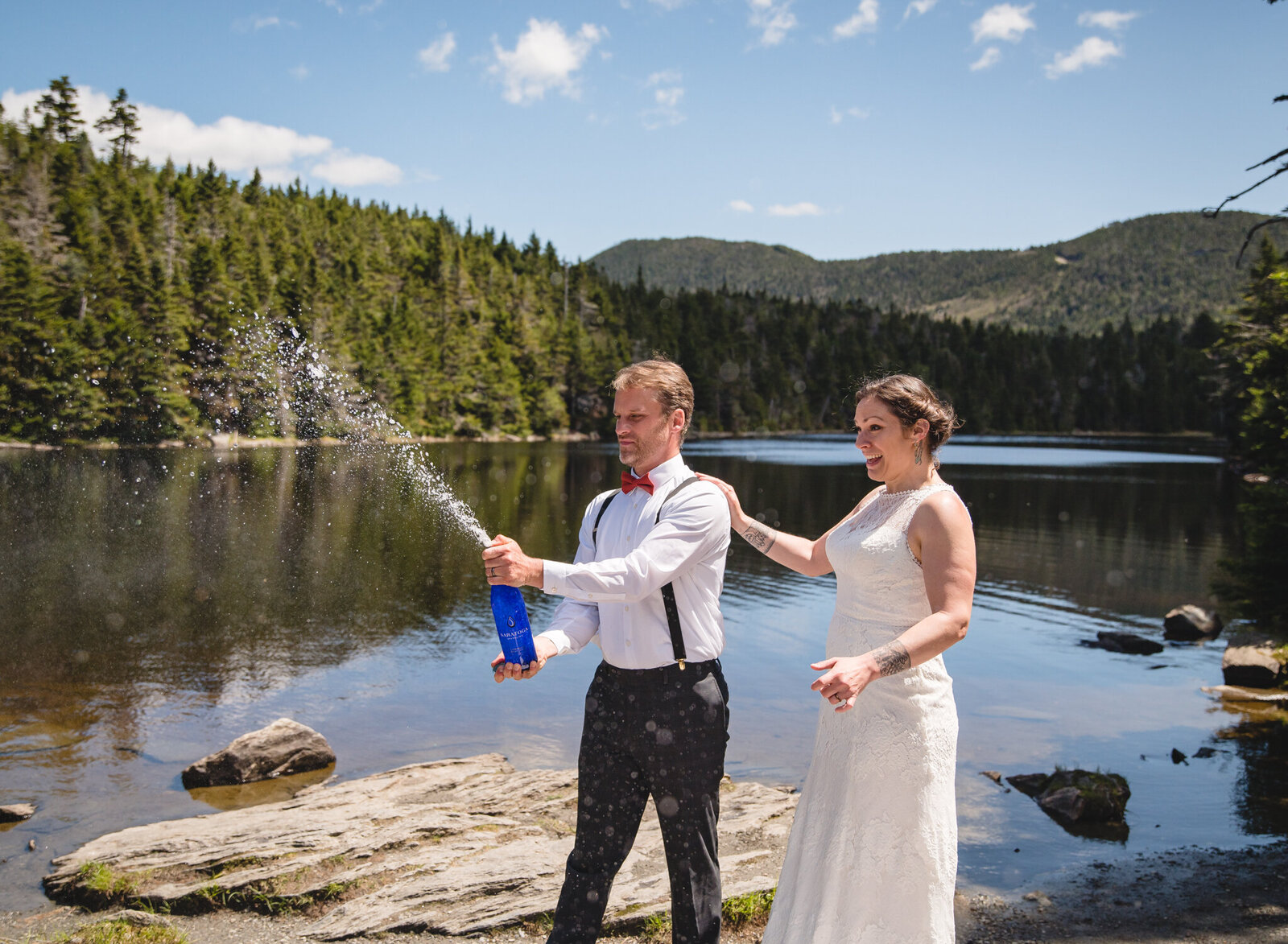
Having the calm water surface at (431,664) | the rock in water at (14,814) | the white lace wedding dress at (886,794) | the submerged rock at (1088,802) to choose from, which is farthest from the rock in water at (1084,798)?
the rock in water at (14,814)

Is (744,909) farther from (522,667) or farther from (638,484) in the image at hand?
(638,484)

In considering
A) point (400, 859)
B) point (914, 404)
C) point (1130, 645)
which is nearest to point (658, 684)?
point (914, 404)

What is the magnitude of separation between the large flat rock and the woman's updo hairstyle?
370 centimetres

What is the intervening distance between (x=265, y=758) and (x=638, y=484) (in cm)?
942

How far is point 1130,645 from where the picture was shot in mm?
21250

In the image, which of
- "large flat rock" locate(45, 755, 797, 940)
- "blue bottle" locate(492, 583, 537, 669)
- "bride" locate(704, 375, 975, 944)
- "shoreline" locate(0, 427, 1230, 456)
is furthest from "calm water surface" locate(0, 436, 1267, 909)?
"shoreline" locate(0, 427, 1230, 456)

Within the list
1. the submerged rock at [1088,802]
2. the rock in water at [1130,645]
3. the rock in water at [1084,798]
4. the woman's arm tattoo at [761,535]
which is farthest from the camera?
the rock in water at [1130,645]

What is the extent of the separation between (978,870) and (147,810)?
9.17 metres

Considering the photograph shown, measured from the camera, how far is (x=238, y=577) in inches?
987

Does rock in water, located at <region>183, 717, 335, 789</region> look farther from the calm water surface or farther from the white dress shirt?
the white dress shirt

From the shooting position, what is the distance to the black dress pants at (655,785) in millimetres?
3885

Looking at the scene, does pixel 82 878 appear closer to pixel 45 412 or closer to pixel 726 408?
pixel 45 412

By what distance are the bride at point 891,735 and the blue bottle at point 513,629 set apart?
1027 millimetres

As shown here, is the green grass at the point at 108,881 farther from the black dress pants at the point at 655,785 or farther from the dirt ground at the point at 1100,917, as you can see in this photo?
the black dress pants at the point at 655,785
